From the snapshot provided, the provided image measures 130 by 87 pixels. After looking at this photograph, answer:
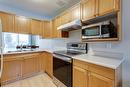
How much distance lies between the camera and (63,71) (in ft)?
7.87

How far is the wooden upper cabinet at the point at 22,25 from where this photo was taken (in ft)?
11.4

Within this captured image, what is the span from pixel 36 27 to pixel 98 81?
3.33 m

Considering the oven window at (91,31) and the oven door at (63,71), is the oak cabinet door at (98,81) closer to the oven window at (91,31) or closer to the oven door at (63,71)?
the oven door at (63,71)

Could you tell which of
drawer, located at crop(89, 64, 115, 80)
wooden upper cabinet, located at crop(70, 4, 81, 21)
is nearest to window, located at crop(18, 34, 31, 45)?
wooden upper cabinet, located at crop(70, 4, 81, 21)

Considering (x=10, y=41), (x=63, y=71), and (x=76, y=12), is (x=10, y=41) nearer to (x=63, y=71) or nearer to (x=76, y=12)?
(x=63, y=71)

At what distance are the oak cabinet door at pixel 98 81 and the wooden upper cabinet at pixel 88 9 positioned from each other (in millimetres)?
1161

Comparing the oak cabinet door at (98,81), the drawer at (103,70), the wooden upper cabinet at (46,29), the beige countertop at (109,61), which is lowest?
the oak cabinet door at (98,81)

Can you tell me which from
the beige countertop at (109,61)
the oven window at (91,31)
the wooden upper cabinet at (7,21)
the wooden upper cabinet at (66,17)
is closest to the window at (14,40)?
the wooden upper cabinet at (7,21)

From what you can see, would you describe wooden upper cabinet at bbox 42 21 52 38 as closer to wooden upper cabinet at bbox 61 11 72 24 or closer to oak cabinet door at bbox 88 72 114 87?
wooden upper cabinet at bbox 61 11 72 24

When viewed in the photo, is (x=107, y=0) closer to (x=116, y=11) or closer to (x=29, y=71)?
(x=116, y=11)

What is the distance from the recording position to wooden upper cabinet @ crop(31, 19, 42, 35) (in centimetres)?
395

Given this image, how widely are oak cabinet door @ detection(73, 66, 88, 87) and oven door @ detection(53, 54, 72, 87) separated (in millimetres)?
157

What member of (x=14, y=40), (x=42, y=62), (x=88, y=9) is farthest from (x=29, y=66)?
(x=88, y=9)

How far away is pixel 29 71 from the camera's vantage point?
336cm
